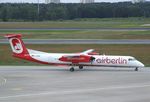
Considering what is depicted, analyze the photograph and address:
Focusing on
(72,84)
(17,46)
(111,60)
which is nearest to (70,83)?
(72,84)

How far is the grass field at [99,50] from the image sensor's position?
66.6 meters

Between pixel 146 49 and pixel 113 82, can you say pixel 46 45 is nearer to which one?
pixel 146 49

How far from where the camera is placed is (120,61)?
186ft

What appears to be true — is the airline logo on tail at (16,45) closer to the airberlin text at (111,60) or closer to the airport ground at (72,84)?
the airport ground at (72,84)

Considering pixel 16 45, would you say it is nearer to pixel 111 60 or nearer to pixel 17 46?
pixel 17 46

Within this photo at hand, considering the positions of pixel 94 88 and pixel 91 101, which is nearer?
pixel 91 101

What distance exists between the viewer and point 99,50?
249ft

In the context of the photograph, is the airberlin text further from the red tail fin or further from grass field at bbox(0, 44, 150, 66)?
the red tail fin

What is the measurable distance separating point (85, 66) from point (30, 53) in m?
6.90

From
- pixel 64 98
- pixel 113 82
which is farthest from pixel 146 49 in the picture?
pixel 64 98

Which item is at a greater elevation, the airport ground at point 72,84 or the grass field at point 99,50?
the airport ground at point 72,84

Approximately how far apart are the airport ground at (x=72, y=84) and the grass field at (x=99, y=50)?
769 cm

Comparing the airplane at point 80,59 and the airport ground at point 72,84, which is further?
the airplane at point 80,59

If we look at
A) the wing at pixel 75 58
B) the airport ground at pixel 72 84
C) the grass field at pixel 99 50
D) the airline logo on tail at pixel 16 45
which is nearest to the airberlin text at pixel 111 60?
the airport ground at pixel 72 84
